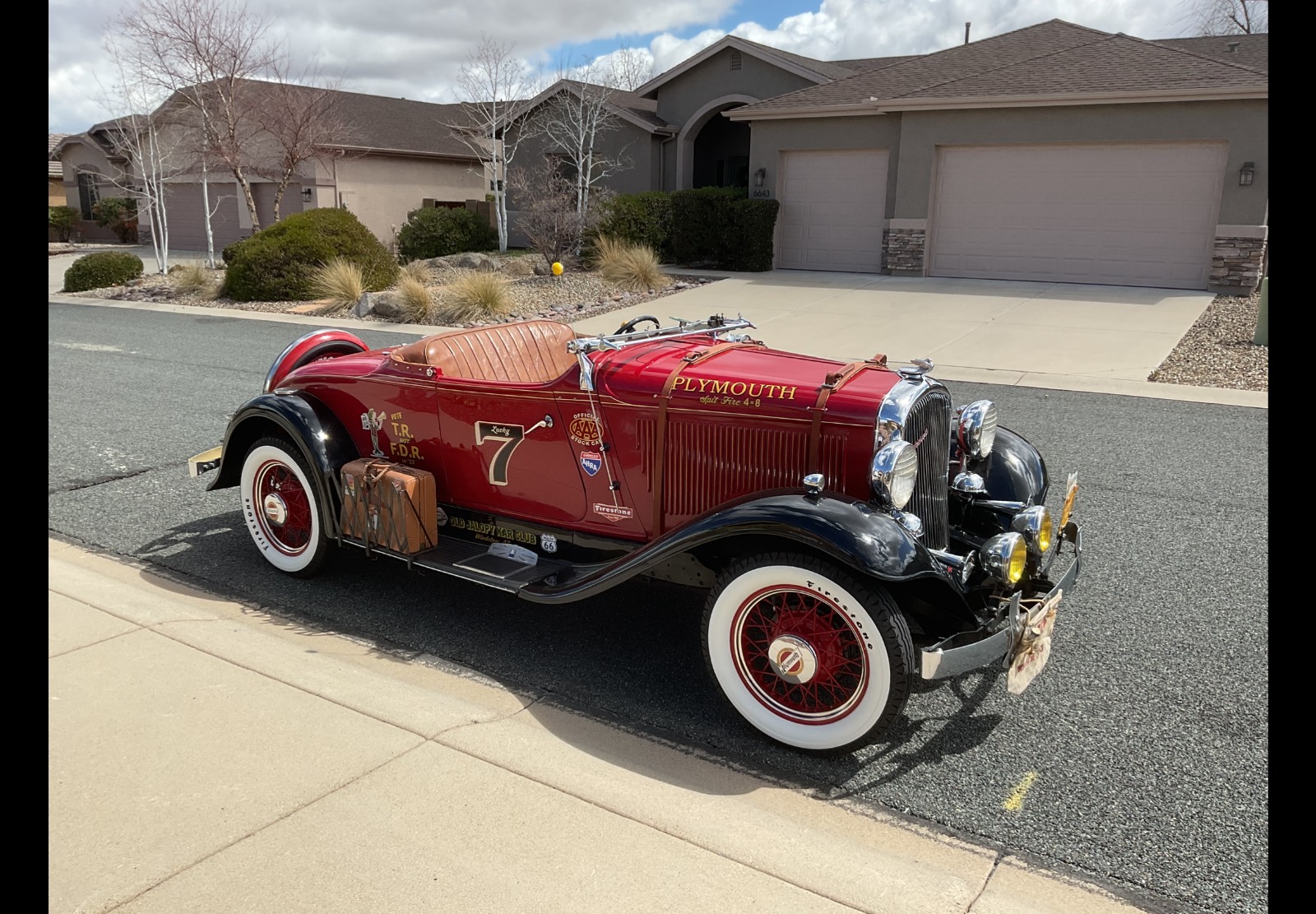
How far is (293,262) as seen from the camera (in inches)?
703

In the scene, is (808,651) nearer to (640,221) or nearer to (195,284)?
(640,221)

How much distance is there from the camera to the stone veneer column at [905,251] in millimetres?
18094

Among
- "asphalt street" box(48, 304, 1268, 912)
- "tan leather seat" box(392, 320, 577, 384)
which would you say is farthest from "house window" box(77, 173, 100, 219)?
"tan leather seat" box(392, 320, 577, 384)

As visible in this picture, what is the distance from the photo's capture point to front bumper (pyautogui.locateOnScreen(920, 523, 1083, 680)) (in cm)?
307

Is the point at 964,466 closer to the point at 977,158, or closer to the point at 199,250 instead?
the point at 977,158

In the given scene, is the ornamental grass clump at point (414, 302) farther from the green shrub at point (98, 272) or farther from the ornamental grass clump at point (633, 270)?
the green shrub at point (98, 272)

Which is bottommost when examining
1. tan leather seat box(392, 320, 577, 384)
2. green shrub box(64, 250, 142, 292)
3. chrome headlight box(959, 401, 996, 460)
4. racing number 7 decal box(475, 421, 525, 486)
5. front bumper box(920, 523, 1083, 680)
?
front bumper box(920, 523, 1083, 680)

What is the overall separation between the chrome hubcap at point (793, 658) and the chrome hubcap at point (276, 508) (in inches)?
113

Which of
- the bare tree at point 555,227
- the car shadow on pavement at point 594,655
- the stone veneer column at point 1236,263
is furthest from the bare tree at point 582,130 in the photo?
the car shadow on pavement at point 594,655

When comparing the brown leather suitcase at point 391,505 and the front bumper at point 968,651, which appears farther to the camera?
the brown leather suitcase at point 391,505

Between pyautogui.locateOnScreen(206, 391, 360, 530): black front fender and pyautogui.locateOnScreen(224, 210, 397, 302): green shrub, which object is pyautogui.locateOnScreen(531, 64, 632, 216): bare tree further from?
pyautogui.locateOnScreen(206, 391, 360, 530): black front fender

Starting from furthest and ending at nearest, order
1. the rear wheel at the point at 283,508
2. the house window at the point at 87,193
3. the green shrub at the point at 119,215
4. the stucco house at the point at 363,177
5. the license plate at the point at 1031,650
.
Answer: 1. the house window at the point at 87,193
2. the green shrub at the point at 119,215
3. the stucco house at the point at 363,177
4. the rear wheel at the point at 283,508
5. the license plate at the point at 1031,650

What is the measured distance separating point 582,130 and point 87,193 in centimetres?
2774

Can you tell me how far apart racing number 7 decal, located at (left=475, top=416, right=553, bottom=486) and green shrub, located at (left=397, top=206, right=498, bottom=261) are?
2069 centimetres
